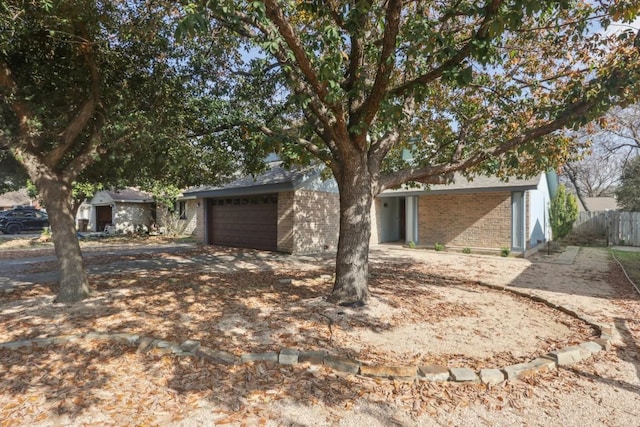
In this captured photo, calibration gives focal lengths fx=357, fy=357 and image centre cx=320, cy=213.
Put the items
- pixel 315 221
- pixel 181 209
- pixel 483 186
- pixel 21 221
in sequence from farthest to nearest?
pixel 21 221 → pixel 181 209 → pixel 315 221 → pixel 483 186

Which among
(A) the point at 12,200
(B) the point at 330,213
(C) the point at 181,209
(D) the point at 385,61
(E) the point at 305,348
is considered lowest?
(E) the point at 305,348

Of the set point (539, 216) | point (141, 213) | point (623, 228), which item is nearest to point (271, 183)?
point (539, 216)

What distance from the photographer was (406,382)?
3.28m

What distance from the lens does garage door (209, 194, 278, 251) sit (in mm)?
13617

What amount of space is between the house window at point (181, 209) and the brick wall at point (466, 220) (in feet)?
47.0

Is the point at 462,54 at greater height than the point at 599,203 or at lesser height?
greater

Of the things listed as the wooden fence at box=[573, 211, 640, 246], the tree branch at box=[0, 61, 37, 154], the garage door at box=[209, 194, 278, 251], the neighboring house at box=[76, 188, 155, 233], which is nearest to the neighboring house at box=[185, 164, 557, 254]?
the garage door at box=[209, 194, 278, 251]

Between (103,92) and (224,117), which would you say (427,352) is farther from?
(103,92)

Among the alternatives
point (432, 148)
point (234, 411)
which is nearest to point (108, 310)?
point (234, 411)

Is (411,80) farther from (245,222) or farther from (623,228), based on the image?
(623,228)

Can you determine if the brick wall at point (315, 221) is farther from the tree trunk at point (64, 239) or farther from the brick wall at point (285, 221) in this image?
the tree trunk at point (64, 239)

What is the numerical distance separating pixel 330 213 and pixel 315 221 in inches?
38.6

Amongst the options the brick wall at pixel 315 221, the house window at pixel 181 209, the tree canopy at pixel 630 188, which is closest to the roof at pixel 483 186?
the brick wall at pixel 315 221

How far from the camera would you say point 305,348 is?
13.1 feet
